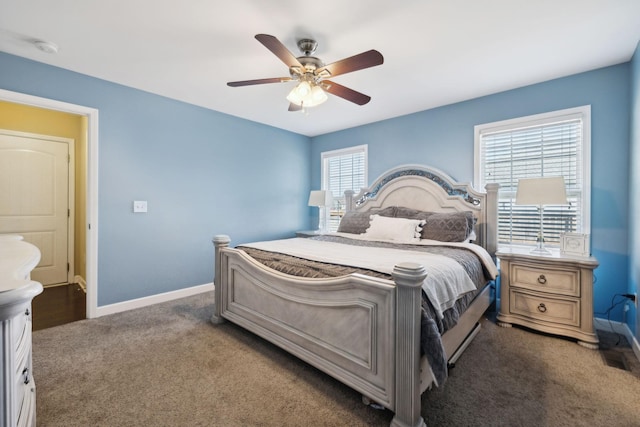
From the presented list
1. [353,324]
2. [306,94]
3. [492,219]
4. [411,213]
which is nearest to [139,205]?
[306,94]

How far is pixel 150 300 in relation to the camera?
329cm

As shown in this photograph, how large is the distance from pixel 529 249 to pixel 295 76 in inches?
112

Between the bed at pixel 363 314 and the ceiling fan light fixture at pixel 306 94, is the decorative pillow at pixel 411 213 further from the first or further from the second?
the ceiling fan light fixture at pixel 306 94

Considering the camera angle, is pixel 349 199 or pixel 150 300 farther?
pixel 349 199

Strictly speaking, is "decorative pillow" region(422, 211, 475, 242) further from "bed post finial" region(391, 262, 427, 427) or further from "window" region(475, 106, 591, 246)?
"bed post finial" region(391, 262, 427, 427)

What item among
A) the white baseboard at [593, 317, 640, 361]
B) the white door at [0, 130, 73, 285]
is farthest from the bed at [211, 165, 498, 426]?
the white door at [0, 130, 73, 285]

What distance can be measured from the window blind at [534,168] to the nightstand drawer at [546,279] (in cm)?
55

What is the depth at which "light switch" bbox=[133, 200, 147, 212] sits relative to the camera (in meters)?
3.19

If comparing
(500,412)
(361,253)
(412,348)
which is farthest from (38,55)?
(500,412)

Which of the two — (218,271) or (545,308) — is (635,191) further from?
(218,271)

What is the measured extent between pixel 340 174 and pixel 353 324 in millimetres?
3455

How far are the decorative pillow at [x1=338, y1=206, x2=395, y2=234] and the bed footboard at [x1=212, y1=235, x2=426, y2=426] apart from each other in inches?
63.4

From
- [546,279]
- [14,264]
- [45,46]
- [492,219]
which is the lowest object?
[546,279]

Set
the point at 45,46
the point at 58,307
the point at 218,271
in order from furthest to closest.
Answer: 1. the point at 58,307
2. the point at 218,271
3. the point at 45,46
